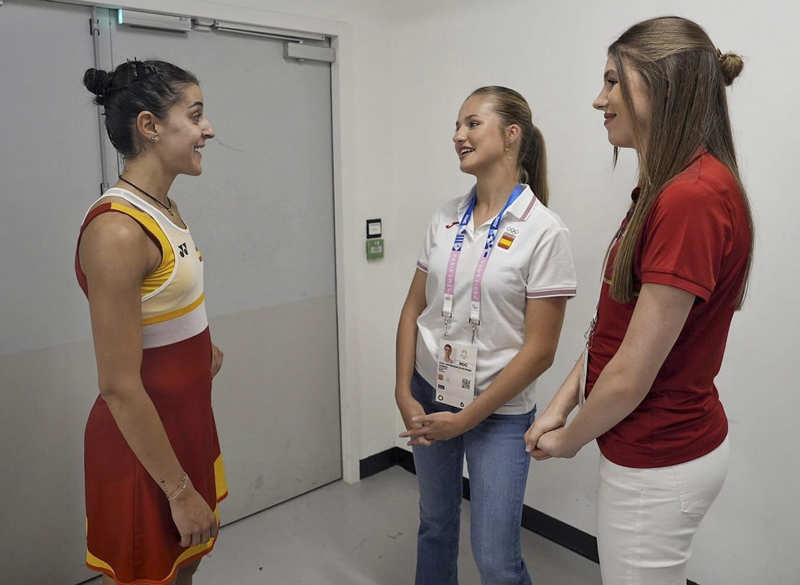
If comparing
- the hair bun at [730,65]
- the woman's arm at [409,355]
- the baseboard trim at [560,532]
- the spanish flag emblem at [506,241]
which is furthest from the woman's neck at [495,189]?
the baseboard trim at [560,532]

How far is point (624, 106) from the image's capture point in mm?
1210

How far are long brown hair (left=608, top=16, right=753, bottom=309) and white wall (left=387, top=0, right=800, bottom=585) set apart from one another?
89 cm

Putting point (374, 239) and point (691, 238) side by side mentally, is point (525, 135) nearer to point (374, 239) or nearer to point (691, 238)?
point (691, 238)

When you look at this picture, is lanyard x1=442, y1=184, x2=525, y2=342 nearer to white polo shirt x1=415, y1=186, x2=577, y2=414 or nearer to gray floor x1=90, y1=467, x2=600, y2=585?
white polo shirt x1=415, y1=186, x2=577, y2=414

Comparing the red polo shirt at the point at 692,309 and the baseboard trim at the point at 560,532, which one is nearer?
the red polo shirt at the point at 692,309

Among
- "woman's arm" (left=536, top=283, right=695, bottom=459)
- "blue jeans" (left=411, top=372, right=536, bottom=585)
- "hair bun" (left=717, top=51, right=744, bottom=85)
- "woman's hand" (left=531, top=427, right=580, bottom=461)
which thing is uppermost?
"hair bun" (left=717, top=51, right=744, bottom=85)

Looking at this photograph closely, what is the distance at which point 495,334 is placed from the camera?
178cm

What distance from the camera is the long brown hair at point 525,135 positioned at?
187cm

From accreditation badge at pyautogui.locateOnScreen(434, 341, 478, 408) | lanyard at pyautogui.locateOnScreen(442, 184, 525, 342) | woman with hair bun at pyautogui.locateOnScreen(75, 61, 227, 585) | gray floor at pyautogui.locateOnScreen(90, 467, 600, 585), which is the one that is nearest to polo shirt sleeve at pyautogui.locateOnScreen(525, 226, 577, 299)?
lanyard at pyautogui.locateOnScreen(442, 184, 525, 342)

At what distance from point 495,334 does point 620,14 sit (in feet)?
4.05

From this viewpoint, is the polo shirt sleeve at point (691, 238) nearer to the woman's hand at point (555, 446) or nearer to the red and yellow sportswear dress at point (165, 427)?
the woman's hand at point (555, 446)

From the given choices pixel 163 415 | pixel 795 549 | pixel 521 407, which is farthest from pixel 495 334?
pixel 795 549

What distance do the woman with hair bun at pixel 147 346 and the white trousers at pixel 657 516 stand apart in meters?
0.88

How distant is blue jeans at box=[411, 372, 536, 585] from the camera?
175cm
